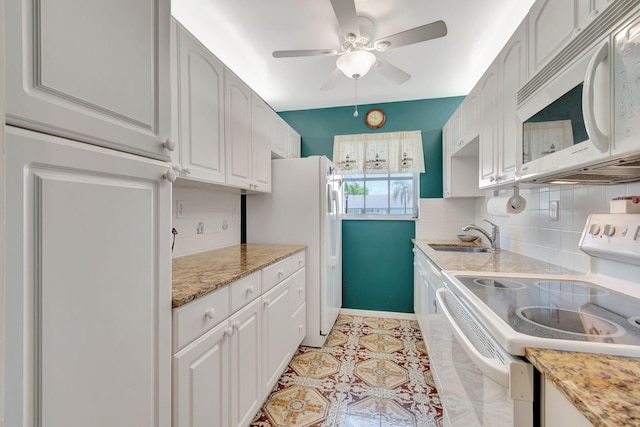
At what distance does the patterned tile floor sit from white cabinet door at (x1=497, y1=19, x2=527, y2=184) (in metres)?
1.48

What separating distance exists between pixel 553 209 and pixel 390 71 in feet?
4.55

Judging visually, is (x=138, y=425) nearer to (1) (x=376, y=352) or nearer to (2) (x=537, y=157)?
(2) (x=537, y=157)

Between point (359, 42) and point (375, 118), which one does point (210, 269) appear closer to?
point (359, 42)

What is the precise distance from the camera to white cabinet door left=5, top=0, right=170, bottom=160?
1.70 ft

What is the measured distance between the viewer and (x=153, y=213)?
2.69ft

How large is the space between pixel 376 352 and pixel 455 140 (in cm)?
207

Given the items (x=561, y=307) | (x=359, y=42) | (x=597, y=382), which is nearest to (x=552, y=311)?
(x=561, y=307)

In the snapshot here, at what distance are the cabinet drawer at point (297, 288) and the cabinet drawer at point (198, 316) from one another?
2.95 ft

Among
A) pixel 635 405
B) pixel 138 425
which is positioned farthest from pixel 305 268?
pixel 635 405

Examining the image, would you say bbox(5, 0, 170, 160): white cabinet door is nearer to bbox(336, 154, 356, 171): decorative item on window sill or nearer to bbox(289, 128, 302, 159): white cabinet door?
bbox(289, 128, 302, 159): white cabinet door

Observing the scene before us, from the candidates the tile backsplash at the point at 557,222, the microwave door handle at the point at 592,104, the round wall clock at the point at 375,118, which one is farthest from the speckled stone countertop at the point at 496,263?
the round wall clock at the point at 375,118

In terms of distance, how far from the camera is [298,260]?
227 centimetres

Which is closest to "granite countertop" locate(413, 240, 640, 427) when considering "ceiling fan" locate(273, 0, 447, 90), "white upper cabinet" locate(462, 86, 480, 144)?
"ceiling fan" locate(273, 0, 447, 90)

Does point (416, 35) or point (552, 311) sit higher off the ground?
point (416, 35)
